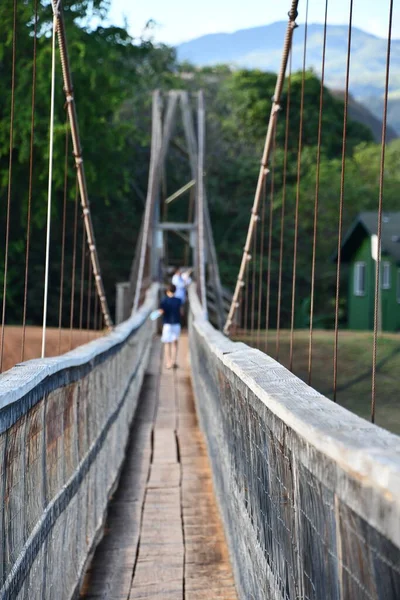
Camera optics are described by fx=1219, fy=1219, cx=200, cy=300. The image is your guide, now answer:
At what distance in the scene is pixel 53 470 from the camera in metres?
4.41

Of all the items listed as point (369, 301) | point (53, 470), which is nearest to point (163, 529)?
point (53, 470)

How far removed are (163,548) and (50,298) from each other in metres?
29.6

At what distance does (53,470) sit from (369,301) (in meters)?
29.3

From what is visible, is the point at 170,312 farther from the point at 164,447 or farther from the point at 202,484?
Result: the point at 202,484

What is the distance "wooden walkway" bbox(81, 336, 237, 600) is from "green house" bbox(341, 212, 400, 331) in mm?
21086

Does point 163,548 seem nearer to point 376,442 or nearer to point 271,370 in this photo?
point 271,370

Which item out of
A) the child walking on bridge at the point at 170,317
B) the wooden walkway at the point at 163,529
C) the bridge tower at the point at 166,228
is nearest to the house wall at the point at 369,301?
the bridge tower at the point at 166,228

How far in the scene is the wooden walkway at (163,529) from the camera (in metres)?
5.27

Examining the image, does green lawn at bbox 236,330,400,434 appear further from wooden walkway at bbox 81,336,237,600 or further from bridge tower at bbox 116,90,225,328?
bridge tower at bbox 116,90,225,328

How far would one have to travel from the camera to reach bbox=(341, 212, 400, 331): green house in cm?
3194

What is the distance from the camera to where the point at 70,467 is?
5020mm

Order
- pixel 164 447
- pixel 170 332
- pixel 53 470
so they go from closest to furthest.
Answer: pixel 53 470 < pixel 164 447 < pixel 170 332

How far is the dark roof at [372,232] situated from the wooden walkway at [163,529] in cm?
2198

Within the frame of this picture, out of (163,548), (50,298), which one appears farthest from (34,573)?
(50,298)
